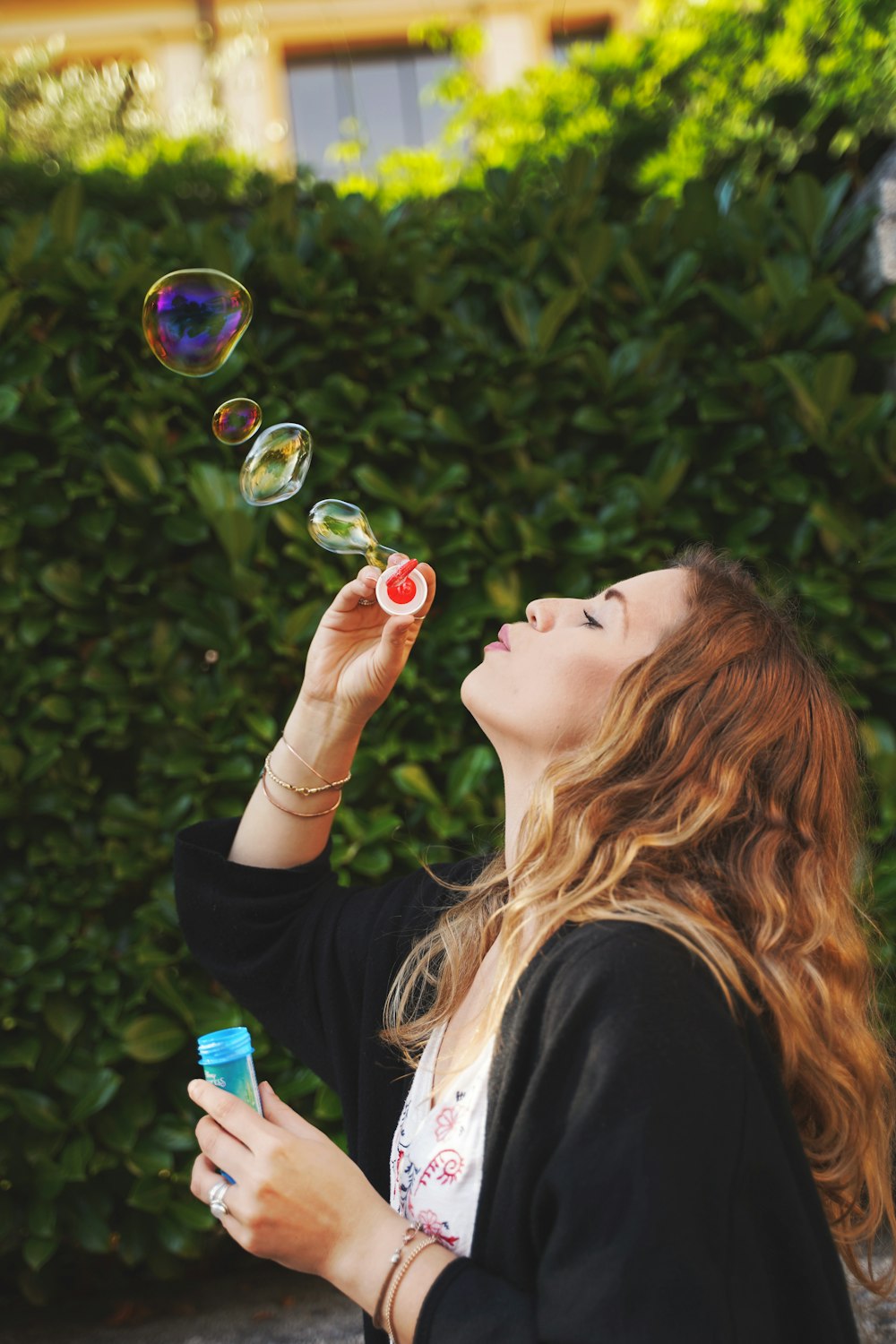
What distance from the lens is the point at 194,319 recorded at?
203cm

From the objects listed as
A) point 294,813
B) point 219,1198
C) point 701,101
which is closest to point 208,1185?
point 219,1198

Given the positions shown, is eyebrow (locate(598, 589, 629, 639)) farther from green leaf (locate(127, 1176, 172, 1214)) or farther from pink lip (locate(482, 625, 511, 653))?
→ green leaf (locate(127, 1176, 172, 1214))

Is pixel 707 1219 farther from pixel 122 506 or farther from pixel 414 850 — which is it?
pixel 122 506

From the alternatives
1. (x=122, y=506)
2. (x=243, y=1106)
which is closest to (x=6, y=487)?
(x=122, y=506)

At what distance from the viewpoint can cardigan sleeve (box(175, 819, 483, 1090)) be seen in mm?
1655

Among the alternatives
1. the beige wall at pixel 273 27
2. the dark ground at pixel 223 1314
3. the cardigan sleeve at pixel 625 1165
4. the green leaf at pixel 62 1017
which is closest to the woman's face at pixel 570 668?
the cardigan sleeve at pixel 625 1165

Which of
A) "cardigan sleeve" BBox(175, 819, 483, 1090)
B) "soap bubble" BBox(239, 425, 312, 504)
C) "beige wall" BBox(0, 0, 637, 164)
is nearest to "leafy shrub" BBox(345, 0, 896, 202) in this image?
"soap bubble" BBox(239, 425, 312, 504)

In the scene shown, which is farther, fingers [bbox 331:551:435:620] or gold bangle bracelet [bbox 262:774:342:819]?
gold bangle bracelet [bbox 262:774:342:819]

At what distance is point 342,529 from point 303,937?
0.76m

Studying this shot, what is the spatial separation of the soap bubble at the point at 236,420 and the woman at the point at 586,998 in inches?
21.8

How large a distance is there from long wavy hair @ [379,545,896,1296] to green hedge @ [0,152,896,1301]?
1.13 meters

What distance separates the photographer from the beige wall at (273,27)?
33.5 feet

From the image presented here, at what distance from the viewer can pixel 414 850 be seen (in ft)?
8.21

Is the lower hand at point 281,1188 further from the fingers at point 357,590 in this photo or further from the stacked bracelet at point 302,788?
the fingers at point 357,590
